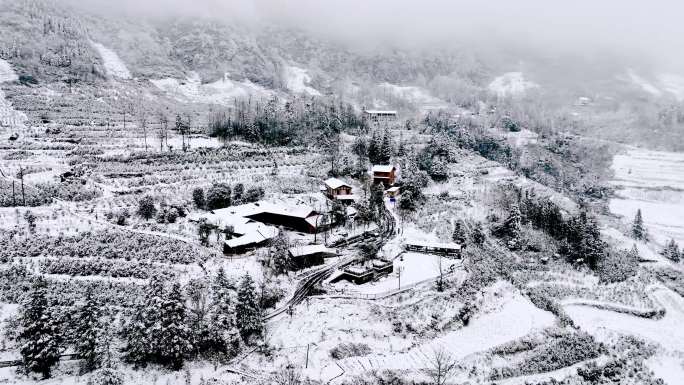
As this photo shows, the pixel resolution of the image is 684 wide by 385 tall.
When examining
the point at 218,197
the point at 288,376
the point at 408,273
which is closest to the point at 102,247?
the point at 218,197

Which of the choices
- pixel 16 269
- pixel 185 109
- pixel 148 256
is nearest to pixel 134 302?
pixel 148 256

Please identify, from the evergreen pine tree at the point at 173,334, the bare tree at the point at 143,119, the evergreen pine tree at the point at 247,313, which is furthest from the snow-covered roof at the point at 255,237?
the bare tree at the point at 143,119

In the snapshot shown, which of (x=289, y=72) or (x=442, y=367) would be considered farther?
(x=289, y=72)

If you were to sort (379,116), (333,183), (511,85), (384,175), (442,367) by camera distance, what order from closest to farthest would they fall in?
1. (442,367)
2. (333,183)
3. (384,175)
4. (379,116)
5. (511,85)

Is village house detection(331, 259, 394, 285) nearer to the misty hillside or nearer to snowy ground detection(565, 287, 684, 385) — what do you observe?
snowy ground detection(565, 287, 684, 385)

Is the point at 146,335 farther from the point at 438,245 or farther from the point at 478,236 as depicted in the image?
the point at 478,236

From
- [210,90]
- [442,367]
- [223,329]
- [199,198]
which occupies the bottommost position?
[442,367]
